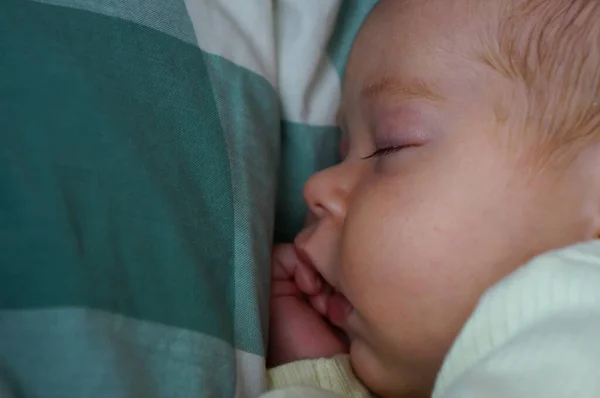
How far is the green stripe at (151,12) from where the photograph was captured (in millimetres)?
725

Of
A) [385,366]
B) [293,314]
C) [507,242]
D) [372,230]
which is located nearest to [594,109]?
[507,242]

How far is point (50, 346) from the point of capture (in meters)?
0.59

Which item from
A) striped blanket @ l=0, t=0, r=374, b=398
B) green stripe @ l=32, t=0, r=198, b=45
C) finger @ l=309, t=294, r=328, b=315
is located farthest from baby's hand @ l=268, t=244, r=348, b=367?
green stripe @ l=32, t=0, r=198, b=45

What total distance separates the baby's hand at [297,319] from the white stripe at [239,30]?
0.27 meters

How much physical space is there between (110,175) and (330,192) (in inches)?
11.8

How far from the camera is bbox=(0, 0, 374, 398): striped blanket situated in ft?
1.96

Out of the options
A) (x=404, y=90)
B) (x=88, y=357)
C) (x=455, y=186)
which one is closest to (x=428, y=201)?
(x=455, y=186)

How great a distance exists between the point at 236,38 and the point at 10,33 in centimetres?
30

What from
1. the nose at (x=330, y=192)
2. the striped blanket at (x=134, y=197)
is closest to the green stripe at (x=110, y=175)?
the striped blanket at (x=134, y=197)

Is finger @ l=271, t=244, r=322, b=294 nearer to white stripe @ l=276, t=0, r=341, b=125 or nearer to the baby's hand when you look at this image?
the baby's hand

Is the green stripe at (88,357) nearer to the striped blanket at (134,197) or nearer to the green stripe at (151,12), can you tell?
the striped blanket at (134,197)

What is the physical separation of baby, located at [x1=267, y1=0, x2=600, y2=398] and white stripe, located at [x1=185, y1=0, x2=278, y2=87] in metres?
0.15

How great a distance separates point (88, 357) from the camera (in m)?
0.60

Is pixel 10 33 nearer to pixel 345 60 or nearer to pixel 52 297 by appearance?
pixel 52 297
